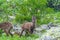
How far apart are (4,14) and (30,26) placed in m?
6.12

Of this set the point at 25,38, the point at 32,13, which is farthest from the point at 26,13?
the point at 25,38

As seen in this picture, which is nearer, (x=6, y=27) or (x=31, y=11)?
(x=6, y=27)

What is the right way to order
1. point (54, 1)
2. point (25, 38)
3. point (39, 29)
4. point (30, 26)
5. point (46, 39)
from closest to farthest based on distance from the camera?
point (46, 39) → point (25, 38) → point (30, 26) → point (39, 29) → point (54, 1)

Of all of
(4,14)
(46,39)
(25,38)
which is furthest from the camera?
(4,14)

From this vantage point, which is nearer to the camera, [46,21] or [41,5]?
[41,5]

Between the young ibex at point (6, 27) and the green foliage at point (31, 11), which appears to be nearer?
the young ibex at point (6, 27)

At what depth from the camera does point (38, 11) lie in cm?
1772

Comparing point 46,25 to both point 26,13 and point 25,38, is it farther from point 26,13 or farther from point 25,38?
point 25,38

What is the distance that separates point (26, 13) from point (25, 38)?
5153mm

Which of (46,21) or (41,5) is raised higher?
(41,5)

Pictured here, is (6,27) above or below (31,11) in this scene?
above

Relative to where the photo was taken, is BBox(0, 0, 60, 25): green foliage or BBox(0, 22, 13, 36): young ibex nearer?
BBox(0, 22, 13, 36): young ibex

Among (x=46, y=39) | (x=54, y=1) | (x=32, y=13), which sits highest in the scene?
(x=46, y=39)

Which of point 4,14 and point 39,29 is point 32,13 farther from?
point 4,14
